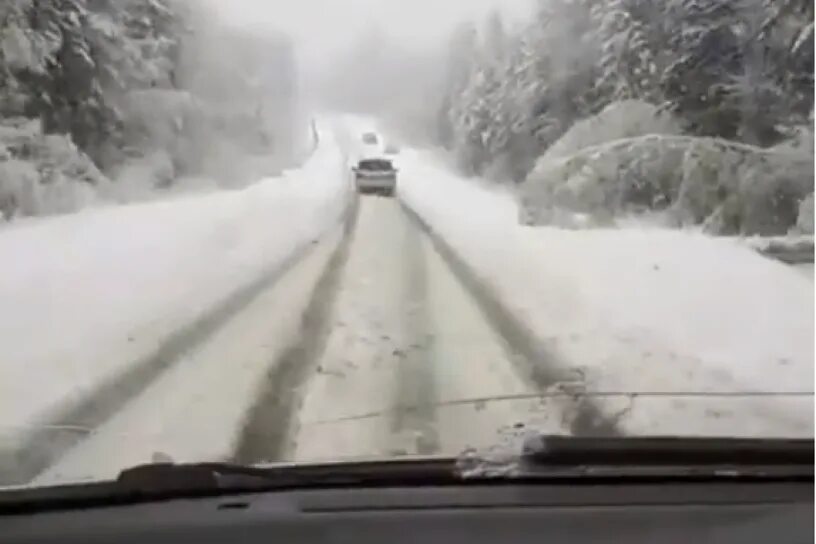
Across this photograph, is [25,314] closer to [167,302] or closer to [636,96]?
[167,302]

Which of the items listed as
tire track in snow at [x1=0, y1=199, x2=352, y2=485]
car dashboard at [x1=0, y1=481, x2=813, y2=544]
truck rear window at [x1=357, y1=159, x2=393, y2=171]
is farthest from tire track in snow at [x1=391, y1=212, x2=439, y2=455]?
car dashboard at [x1=0, y1=481, x2=813, y2=544]

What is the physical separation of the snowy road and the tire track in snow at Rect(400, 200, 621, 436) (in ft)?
0.06

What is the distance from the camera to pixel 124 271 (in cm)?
276

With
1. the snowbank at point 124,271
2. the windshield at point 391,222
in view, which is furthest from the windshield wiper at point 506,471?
the snowbank at point 124,271

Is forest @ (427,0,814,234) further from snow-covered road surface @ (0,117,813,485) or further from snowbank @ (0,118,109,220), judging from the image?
snowbank @ (0,118,109,220)

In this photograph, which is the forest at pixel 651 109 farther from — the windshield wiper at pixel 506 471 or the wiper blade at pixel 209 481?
the wiper blade at pixel 209 481

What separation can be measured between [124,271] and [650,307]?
50.1 inches

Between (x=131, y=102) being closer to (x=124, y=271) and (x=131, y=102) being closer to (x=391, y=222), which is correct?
(x=124, y=271)

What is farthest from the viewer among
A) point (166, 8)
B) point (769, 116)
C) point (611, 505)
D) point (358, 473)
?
point (166, 8)

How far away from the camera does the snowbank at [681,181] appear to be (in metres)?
2.69

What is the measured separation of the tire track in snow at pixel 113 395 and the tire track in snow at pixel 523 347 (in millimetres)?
369

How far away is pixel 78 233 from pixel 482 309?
3.34ft

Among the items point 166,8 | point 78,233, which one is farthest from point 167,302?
point 166,8

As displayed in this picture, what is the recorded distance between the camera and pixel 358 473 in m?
1.73
